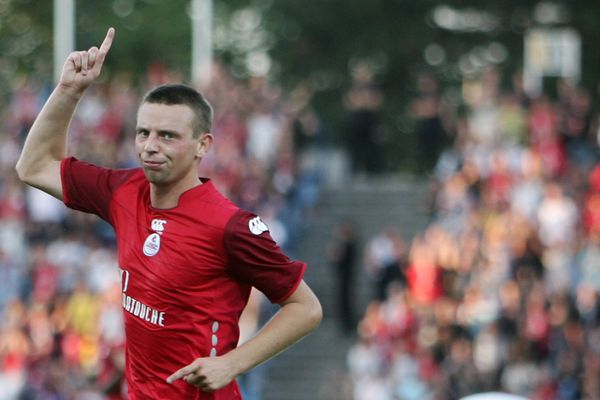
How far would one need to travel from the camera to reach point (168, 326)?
582 cm

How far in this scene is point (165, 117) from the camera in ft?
18.9

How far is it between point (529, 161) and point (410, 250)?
96.1 inches

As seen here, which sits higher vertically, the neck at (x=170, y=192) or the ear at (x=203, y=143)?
the ear at (x=203, y=143)

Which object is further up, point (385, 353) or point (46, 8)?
point (46, 8)

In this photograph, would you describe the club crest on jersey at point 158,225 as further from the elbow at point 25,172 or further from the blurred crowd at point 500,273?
the blurred crowd at point 500,273

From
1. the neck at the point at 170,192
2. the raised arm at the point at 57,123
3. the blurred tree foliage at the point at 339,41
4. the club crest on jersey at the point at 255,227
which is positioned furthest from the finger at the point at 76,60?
the blurred tree foliage at the point at 339,41

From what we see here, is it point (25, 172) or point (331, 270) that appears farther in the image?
point (331, 270)

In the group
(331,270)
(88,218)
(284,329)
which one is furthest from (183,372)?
(331,270)

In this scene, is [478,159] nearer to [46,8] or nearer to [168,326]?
[168,326]

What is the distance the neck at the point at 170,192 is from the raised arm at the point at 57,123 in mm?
530

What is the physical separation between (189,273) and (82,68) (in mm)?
1071

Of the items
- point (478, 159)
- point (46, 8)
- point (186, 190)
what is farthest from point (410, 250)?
point (46, 8)

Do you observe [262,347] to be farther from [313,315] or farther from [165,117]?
[165,117]

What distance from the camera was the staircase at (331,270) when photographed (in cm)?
2089
